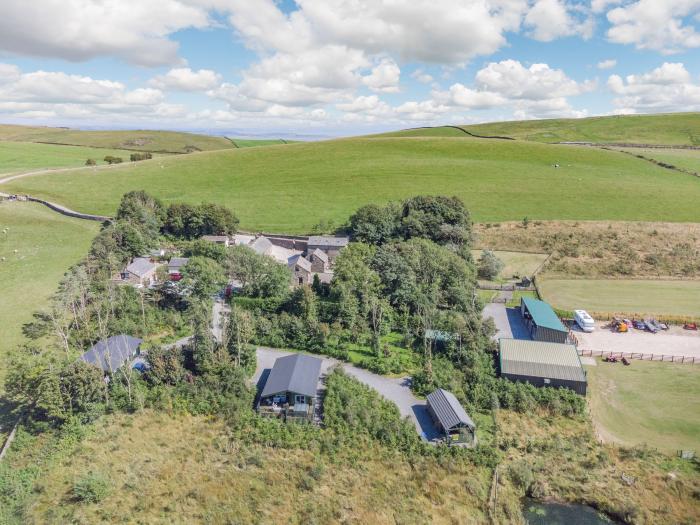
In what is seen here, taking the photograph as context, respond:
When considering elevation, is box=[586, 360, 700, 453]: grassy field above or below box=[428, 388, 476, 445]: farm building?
below

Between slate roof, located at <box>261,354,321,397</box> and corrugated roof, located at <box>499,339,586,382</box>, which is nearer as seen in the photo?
slate roof, located at <box>261,354,321,397</box>

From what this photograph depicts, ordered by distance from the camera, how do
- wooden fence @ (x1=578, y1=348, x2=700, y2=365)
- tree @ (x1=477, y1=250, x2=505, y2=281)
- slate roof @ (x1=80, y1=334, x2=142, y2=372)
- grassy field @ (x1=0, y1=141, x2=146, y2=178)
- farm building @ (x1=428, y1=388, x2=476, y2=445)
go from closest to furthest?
farm building @ (x1=428, y1=388, x2=476, y2=445)
slate roof @ (x1=80, y1=334, x2=142, y2=372)
wooden fence @ (x1=578, y1=348, x2=700, y2=365)
tree @ (x1=477, y1=250, x2=505, y2=281)
grassy field @ (x1=0, y1=141, x2=146, y2=178)

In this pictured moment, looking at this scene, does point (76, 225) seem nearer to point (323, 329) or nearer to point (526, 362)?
point (323, 329)

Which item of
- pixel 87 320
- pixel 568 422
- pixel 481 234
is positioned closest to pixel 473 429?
pixel 568 422

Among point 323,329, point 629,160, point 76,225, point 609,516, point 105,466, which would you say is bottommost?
point 609,516

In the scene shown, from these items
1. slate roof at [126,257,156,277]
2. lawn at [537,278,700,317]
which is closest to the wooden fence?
lawn at [537,278,700,317]

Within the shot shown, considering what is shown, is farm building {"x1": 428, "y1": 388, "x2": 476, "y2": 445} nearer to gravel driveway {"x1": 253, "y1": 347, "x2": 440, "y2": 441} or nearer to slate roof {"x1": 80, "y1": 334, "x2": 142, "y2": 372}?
gravel driveway {"x1": 253, "y1": 347, "x2": 440, "y2": 441}

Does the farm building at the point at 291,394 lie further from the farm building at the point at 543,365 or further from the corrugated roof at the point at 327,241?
the corrugated roof at the point at 327,241
